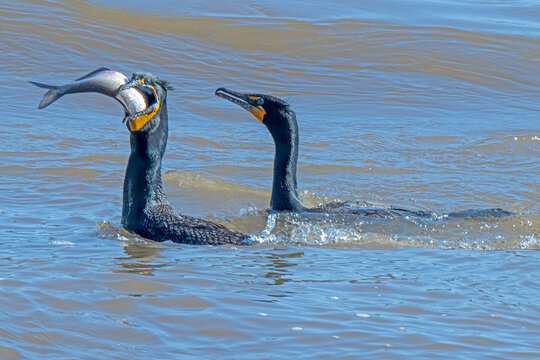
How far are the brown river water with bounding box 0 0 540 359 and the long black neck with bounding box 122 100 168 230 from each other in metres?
0.22

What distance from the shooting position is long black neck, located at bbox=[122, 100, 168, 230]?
7.17 metres

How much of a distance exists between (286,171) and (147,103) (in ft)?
6.03

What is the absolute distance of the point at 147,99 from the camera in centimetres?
709

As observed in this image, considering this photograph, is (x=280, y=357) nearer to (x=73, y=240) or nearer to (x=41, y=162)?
(x=73, y=240)

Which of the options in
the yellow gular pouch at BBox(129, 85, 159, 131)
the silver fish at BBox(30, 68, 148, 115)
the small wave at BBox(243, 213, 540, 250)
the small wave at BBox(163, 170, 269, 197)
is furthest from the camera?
the small wave at BBox(163, 170, 269, 197)

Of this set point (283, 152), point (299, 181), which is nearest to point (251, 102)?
point (283, 152)

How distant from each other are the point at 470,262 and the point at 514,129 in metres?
5.92

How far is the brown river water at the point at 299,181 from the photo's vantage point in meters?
5.12

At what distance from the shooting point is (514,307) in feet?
18.3

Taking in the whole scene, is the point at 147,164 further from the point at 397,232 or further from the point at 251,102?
the point at 397,232

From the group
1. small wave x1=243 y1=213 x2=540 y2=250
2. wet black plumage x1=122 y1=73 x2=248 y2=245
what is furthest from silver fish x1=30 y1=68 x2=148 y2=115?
small wave x1=243 y1=213 x2=540 y2=250

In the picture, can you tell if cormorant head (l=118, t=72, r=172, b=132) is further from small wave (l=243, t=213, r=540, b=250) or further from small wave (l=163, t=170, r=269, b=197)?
small wave (l=163, t=170, r=269, b=197)

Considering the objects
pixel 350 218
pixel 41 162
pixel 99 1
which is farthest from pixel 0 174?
pixel 99 1

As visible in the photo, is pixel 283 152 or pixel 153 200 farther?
pixel 283 152
